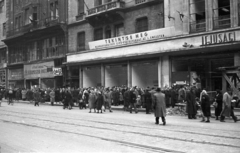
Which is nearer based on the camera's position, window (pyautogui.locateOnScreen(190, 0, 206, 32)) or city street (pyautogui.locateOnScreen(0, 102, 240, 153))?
city street (pyautogui.locateOnScreen(0, 102, 240, 153))

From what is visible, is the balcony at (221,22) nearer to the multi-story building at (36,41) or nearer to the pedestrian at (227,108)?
the pedestrian at (227,108)

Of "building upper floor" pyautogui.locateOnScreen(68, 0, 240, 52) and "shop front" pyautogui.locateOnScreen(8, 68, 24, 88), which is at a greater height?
"building upper floor" pyautogui.locateOnScreen(68, 0, 240, 52)

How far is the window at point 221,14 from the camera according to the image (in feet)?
64.0

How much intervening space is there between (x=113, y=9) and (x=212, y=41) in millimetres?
10885

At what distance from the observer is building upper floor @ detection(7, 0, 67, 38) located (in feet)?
113

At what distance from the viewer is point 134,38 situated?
984 inches

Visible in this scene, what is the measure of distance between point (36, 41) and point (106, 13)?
50.9ft

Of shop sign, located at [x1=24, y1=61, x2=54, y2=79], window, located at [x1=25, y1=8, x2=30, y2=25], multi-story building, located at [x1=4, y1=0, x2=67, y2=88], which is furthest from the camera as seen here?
window, located at [x1=25, y1=8, x2=30, y2=25]

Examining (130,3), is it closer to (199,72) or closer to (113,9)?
(113,9)

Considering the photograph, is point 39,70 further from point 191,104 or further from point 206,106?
point 206,106

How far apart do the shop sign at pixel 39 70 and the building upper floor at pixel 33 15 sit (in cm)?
493

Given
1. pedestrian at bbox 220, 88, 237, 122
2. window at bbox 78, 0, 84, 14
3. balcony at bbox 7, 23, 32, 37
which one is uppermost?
window at bbox 78, 0, 84, 14

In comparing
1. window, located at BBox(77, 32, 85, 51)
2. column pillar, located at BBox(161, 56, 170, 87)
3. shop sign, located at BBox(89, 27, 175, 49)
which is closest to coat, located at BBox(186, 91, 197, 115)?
column pillar, located at BBox(161, 56, 170, 87)

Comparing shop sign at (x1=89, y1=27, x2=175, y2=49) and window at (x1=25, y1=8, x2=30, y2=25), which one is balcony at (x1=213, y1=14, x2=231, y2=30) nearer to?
shop sign at (x1=89, y1=27, x2=175, y2=49)
